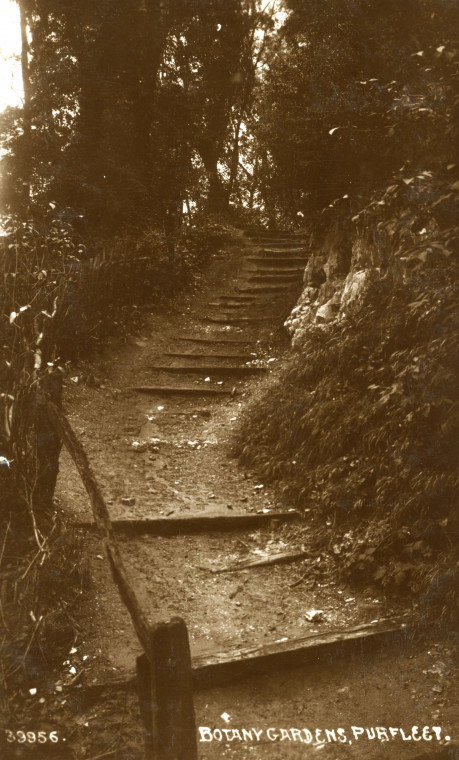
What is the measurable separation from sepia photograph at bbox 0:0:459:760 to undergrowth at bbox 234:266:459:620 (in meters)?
0.03

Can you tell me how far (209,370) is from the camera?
10.7m

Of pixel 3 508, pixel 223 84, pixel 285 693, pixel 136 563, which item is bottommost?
pixel 285 693

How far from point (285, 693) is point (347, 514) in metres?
1.92

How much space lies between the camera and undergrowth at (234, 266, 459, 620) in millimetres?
5395

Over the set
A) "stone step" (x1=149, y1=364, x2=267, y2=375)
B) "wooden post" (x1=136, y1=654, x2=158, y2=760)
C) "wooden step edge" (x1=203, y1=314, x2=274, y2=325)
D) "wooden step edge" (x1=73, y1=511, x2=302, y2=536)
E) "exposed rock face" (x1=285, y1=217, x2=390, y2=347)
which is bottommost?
"wooden step edge" (x1=73, y1=511, x2=302, y2=536)

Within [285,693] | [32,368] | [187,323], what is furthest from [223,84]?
[285,693]

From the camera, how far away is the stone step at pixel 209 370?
10.6 meters

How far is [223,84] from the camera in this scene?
15805 mm

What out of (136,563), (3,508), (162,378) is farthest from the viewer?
(162,378)

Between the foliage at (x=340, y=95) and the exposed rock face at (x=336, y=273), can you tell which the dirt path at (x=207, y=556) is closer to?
the exposed rock face at (x=336, y=273)

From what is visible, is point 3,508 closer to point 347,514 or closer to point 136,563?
point 136,563

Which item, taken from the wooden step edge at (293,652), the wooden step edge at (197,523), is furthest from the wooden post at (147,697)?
the wooden step edge at (197,523)

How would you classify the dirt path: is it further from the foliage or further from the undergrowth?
the foliage

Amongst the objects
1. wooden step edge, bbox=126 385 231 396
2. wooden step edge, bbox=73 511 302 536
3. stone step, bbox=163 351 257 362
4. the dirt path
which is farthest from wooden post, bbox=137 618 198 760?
stone step, bbox=163 351 257 362
